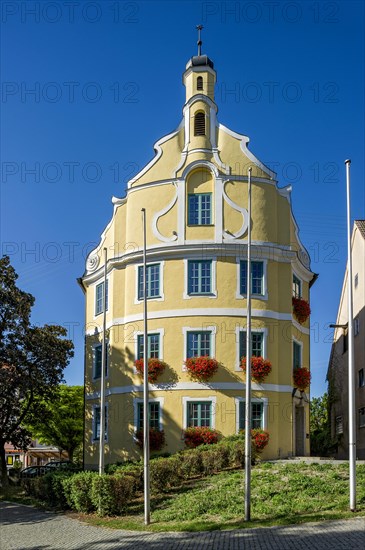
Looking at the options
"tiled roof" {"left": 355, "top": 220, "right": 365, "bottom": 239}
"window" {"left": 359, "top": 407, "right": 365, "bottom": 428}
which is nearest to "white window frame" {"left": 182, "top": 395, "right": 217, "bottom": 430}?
"window" {"left": 359, "top": 407, "right": 365, "bottom": 428}

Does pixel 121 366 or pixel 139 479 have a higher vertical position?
pixel 121 366

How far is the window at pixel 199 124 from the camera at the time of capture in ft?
127

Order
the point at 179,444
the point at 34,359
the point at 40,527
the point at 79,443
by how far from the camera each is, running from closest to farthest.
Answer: the point at 40,527 → the point at 179,444 → the point at 34,359 → the point at 79,443

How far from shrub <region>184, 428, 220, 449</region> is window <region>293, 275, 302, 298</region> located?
877cm

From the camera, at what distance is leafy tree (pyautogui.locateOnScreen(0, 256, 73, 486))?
38500 mm

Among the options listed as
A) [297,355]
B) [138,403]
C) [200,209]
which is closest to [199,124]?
[200,209]

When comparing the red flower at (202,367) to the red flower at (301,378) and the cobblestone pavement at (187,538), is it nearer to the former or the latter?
the red flower at (301,378)

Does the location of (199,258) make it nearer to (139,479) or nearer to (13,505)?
(139,479)

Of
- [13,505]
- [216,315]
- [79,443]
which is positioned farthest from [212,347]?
[79,443]

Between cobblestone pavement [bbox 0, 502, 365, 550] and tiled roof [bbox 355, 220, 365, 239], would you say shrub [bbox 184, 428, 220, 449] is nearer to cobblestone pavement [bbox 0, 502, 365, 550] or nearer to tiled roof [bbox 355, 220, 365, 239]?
cobblestone pavement [bbox 0, 502, 365, 550]

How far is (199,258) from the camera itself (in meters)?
36.5

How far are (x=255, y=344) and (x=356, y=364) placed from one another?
35.4 ft

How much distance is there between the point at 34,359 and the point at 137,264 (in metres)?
7.77

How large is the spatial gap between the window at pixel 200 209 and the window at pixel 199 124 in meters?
3.48
